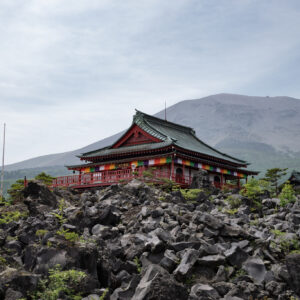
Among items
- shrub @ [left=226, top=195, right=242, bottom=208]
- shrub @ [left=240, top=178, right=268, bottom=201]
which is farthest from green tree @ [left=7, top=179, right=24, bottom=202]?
shrub @ [left=240, top=178, right=268, bottom=201]

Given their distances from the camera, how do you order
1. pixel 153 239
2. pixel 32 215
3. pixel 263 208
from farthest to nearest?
pixel 263 208
pixel 32 215
pixel 153 239

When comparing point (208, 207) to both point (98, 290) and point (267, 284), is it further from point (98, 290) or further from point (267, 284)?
point (98, 290)

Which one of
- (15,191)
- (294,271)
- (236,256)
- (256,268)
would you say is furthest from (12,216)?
(15,191)

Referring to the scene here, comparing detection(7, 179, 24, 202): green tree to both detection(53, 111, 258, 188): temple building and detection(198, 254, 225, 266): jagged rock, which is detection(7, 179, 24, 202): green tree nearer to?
detection(53, 111, 258, 188): temple building

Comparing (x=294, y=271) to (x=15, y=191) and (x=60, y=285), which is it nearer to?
(x=60, y=285)

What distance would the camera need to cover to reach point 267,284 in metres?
10.0

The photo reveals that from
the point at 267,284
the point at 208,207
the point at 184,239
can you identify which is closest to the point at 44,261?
the point at 184,239

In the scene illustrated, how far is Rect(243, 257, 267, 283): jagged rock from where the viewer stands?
1050cm

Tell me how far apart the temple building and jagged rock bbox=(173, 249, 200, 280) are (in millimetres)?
15310

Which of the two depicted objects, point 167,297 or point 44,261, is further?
point 44,261

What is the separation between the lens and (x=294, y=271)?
973 centimetres

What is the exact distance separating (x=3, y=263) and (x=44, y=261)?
1.20 m

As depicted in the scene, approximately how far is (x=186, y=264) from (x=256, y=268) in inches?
82.7

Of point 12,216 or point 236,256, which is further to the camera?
point 12,216
